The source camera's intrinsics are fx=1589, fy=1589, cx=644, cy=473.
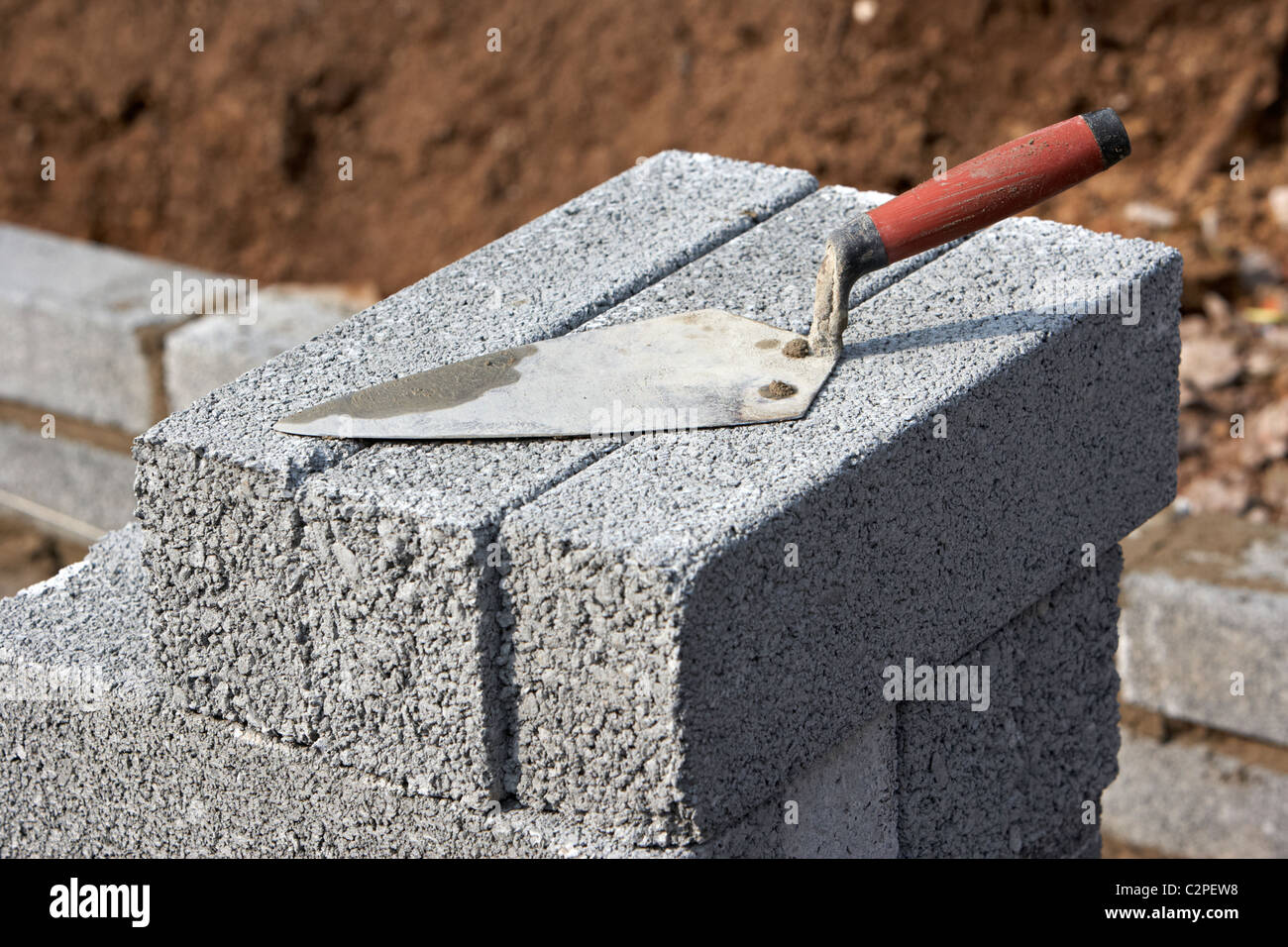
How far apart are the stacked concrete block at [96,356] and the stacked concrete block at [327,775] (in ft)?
7.36

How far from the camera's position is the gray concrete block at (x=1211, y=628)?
11.5 ft

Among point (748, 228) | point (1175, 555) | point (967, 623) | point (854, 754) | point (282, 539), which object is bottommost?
point (1175, 555)

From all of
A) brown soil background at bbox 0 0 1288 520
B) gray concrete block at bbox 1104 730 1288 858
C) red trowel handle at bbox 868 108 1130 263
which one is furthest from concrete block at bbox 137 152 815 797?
brown soil background at bbox 0 0 1288 520

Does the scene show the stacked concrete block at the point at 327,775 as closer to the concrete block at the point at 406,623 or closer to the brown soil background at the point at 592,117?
the concrete block at the point at 406,623

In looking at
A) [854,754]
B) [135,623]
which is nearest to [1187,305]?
[854,754]

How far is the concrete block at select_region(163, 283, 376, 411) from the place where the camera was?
449 centimetres

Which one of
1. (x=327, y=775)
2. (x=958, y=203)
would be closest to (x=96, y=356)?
(x=327, y=775)

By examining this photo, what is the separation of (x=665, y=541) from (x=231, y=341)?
3.16 meters

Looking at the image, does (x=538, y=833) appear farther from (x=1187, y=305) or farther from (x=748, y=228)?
(x=1187, y=305)

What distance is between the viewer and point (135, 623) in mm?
2238

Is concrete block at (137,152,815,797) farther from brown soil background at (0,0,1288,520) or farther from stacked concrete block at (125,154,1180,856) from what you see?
brown soil background at (0,0,1288,520)

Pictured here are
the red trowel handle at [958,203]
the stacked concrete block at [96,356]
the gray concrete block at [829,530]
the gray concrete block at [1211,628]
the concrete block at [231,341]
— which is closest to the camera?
the gray concrete block at [829,530]

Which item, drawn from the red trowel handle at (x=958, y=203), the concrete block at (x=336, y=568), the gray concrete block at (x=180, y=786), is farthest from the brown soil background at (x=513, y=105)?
the concrete block at (x=336, y=568)

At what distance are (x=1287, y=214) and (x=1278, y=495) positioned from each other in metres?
0.96
